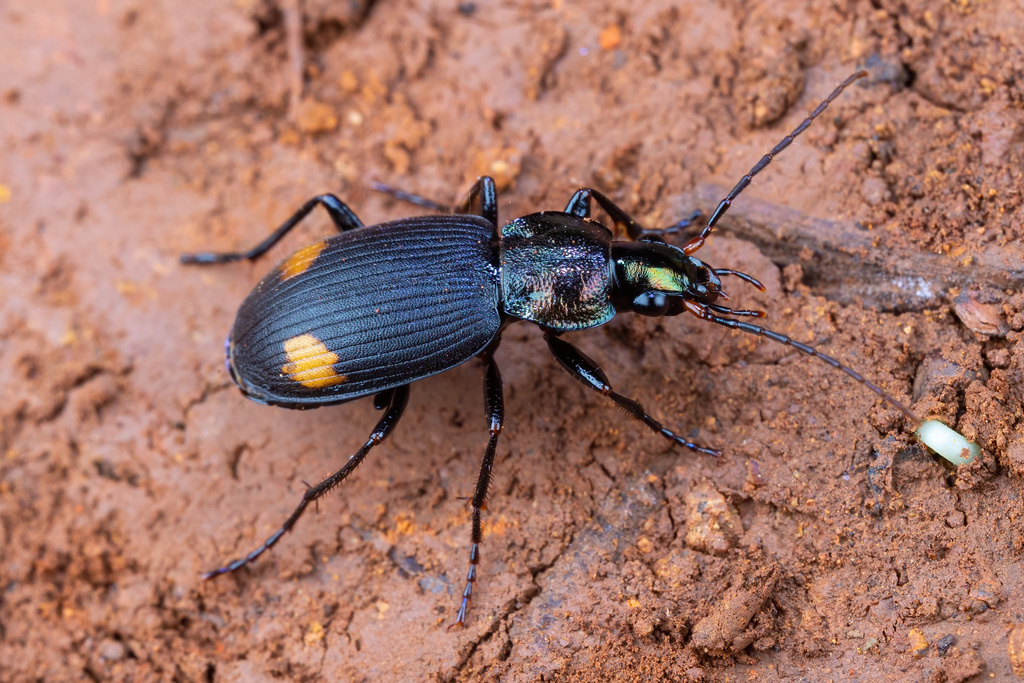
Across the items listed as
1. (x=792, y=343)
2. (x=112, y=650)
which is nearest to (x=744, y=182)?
(x=792, y=343)

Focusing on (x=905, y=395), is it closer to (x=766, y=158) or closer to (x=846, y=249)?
(x=846, y=249)

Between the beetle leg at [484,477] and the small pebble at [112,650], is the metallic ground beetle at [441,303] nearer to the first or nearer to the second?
the beetle leg at [484,477]

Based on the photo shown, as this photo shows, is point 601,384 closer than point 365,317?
No

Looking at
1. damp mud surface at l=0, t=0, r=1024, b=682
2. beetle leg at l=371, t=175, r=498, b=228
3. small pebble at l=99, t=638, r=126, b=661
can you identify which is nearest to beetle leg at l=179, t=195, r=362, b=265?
damp mud surface at l=0, t=0, r=1024, b=682

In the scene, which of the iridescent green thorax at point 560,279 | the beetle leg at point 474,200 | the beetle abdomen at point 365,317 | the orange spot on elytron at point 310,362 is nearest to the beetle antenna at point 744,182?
the iridescent green thorax at point 560,279

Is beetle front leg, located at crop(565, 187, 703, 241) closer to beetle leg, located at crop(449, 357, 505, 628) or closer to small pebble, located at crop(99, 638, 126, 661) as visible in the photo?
beetle leg, located at crop(449, 357, 505, 628)

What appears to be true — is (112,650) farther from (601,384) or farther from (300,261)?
(601,384)

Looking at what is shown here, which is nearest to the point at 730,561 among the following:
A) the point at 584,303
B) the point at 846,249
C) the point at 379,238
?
the point at 584,303
